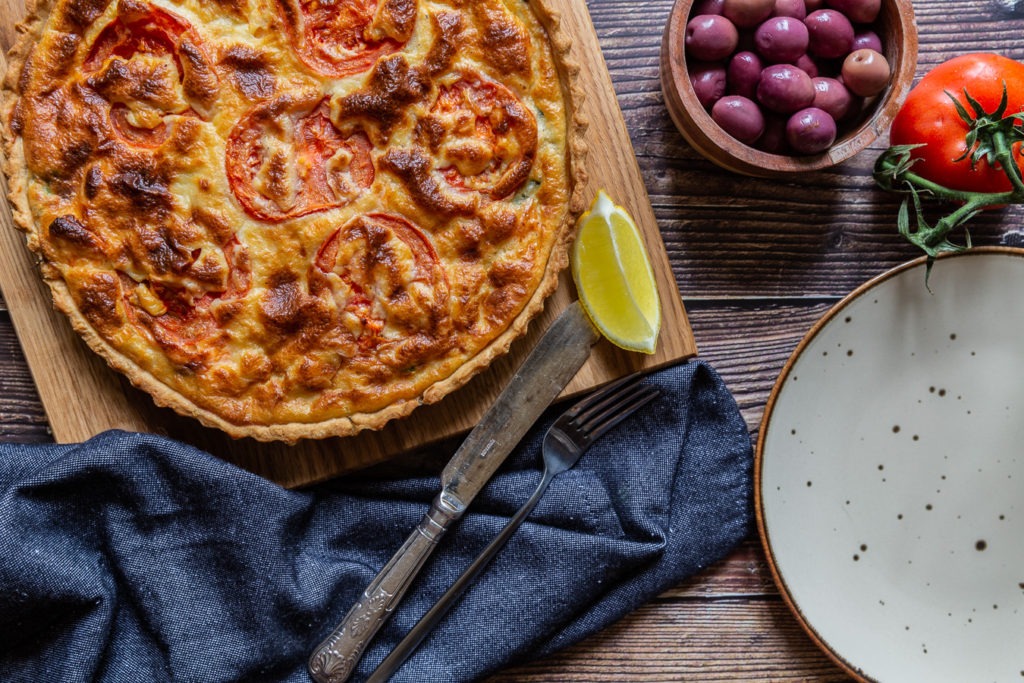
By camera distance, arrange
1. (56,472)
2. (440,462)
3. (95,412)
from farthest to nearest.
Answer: (440,462)
(95,412)
(56,472)

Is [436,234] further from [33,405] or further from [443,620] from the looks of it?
[33,405]

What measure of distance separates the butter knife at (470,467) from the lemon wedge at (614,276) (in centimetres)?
7

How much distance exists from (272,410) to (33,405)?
885 millimetres

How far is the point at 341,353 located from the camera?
2.72m

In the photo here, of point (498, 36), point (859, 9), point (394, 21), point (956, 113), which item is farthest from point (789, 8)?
point (394, 21)

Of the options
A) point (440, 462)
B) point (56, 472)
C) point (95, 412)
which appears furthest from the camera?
point (440, 462)

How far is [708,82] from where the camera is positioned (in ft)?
9.53

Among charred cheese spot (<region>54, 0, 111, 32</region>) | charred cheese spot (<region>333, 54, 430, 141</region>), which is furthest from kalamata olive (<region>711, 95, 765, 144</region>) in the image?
charred cheese spot (<region>54, 0, 111, 32</region>)

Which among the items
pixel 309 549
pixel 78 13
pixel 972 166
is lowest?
pixel 309 549

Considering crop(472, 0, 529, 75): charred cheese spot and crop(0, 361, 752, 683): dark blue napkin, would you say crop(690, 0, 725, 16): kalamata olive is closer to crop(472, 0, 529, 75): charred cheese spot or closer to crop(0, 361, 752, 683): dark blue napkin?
crop(472, 0, 529, 75): charred cheese spot

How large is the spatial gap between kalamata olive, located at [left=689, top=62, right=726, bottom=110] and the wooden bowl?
0.07 metres

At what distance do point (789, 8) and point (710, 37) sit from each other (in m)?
0.28

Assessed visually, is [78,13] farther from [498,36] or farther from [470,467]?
[470,467]

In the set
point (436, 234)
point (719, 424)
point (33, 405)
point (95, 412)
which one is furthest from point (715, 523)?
point (33, 405)
